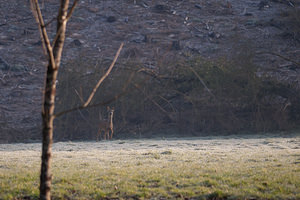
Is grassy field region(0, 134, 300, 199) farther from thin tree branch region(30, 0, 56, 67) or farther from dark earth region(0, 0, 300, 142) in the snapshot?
dark earth region(0, 0, 300, 142)

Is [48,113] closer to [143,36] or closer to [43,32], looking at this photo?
[43,32]

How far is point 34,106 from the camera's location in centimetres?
2614

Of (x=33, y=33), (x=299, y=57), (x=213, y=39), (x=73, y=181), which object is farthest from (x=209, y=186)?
(x=33, y=33)

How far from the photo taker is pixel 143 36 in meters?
31.6

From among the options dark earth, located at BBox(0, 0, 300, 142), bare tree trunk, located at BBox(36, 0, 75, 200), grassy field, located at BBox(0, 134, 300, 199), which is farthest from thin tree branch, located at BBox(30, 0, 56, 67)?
dark earth, located at BBox(0, 0, 300, 142)

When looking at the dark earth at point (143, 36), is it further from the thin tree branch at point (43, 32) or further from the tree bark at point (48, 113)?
the thin tree branch at point (43, 32)

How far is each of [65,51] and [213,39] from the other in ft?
39.8

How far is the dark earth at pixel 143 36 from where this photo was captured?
2642 centimetres

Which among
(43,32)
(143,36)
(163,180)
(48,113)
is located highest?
(143,36)

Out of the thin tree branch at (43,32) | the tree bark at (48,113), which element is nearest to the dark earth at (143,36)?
the tree bark at (48,113)

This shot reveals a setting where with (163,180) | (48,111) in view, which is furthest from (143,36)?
(48,111)

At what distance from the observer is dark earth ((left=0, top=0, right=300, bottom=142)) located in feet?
86.7

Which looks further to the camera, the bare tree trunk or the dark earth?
the dark earth

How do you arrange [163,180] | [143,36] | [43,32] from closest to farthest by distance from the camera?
[43,32] < [163,180] < [143,36]
